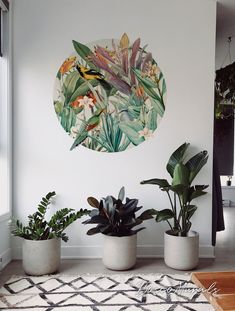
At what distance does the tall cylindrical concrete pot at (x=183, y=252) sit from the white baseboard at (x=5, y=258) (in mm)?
1678

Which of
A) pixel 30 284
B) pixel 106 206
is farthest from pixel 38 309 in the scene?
pixel 106 206

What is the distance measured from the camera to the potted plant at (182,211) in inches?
111

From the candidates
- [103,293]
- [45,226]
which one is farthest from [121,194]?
[103,293]

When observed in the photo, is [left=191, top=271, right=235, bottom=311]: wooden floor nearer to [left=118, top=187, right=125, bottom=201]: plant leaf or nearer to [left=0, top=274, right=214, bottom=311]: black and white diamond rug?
[left=0, top=274, right=214, bottom=311]: black and white diamond rug

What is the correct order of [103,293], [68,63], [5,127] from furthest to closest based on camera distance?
1. [68,63]
2. [5,127]
3. [103,293]

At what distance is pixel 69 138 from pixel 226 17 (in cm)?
244

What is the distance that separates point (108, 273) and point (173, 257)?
66cm

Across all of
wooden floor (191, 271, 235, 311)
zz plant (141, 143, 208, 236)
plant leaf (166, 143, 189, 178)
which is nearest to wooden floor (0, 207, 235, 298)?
zz plant (141, 143, 208, 236)

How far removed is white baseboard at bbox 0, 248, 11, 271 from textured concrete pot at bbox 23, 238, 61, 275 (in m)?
0.36

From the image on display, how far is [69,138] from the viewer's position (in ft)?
10.5

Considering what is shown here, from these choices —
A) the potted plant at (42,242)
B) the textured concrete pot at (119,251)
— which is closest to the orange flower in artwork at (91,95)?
the potted plant at (42,242)

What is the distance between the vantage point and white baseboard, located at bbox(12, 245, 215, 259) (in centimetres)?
318

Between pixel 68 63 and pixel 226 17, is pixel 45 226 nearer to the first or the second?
pixel 68 63

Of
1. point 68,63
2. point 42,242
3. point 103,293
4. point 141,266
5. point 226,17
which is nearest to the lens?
point 103,293
